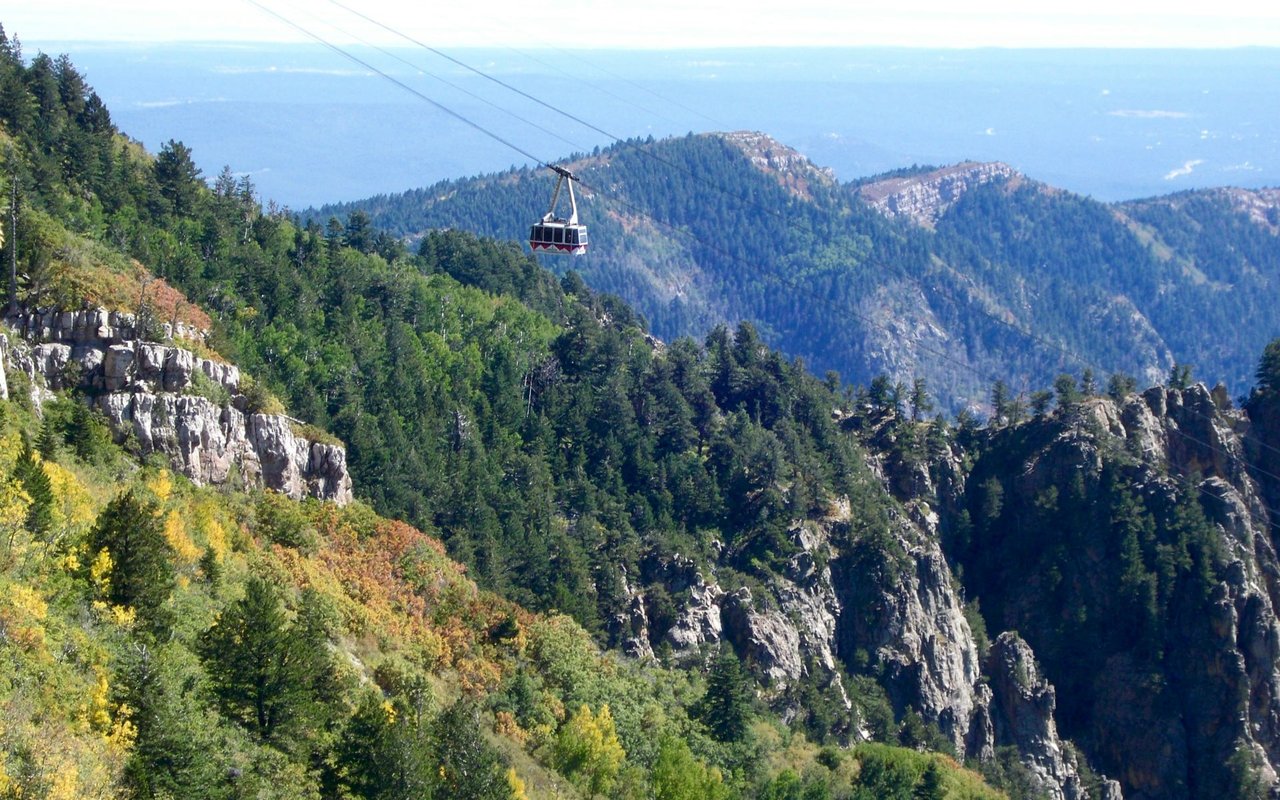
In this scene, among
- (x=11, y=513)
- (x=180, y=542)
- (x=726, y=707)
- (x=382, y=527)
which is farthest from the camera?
(x=382, y=527)

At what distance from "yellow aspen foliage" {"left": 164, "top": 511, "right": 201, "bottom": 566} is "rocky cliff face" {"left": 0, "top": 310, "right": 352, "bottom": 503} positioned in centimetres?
842

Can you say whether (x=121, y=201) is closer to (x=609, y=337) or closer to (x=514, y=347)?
(x=514, y=347)

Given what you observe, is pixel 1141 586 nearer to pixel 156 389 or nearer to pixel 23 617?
pixel 156 389

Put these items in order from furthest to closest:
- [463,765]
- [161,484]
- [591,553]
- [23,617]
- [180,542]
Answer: [591,553] → [161,484] → [180,542] → [463,765] → [23,617]

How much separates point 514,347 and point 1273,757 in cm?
4818

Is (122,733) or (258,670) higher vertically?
(122,733)

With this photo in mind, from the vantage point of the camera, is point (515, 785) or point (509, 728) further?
point (509, 728)

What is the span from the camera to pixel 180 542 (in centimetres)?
4284

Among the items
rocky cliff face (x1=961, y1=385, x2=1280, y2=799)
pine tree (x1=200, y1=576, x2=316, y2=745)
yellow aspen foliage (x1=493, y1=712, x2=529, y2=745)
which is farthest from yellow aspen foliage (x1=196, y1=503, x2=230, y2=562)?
rocky cliff face (x1=961, y1=385, x2=1280, y2=799)

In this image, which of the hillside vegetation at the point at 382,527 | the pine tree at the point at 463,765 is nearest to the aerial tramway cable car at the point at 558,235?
the hillside vegetation at the point at 382,527

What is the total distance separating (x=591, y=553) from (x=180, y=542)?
32332 mm

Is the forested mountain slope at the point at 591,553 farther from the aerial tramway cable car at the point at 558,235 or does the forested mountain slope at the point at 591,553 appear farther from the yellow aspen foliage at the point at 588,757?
the aerial tramway cable car at the point at 558,235

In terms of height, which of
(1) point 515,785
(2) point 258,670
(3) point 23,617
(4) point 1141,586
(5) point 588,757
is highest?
(3) point 23,617

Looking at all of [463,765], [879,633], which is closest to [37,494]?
[463,765]
